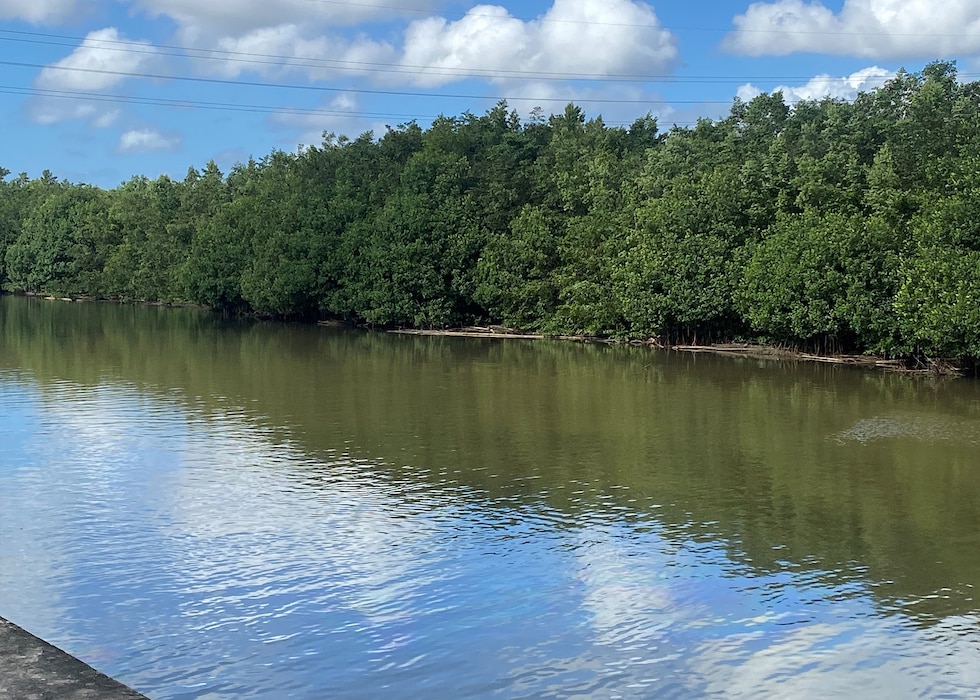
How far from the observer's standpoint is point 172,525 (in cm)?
1583

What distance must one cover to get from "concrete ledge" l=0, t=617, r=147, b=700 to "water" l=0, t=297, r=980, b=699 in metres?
2.84

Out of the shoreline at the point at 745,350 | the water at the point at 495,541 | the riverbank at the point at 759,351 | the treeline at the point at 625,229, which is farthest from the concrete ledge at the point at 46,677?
the riverbank at the point at 759,351

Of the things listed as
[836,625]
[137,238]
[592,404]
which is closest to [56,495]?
[836,625]

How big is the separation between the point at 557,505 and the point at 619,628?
5.71 meters

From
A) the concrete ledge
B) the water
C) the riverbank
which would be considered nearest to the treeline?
the riverbank

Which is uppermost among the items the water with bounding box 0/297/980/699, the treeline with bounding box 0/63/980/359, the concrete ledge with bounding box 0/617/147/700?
the treeline with bounding box 0/63/980/359

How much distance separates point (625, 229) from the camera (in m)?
50.8

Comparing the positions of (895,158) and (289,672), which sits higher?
(895,158)

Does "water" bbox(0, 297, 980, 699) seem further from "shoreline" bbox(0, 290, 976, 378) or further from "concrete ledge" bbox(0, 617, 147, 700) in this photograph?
"shoreline" bbox(0, 290, 976, 378)

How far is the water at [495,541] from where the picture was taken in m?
10.8

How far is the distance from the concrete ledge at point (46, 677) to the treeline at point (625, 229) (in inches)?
1220

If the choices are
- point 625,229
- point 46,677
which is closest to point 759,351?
point 625,229

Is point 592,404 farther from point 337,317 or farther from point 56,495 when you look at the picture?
point 337,317

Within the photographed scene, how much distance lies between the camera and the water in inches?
427
